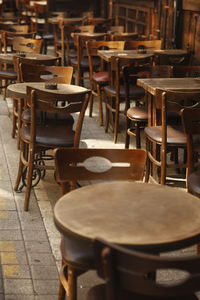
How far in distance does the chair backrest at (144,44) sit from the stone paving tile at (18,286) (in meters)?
4.82

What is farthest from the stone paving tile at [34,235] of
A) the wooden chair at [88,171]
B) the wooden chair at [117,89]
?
the wooden chair at [117,89]

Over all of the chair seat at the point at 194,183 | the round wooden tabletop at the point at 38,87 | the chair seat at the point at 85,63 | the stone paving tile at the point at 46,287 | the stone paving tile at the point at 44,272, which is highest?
the round wooden tabletop at the point at 38,87

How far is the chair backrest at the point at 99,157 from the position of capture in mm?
2865

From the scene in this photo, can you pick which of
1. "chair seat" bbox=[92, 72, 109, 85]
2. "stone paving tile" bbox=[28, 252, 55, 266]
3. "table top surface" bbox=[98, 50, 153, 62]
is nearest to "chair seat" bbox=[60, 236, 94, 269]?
"stone paving tile" bbox=[28, 252, 55, 266]

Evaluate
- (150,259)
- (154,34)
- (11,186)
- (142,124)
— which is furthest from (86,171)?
(154,34)

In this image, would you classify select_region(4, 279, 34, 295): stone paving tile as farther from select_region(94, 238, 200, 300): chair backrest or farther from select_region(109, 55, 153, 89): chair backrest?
select_region(109, 55, 153, 89): chair backrest

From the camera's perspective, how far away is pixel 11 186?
5.05 m

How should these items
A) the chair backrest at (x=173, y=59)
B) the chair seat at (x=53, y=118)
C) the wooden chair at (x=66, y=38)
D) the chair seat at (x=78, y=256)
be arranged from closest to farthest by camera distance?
the chair seat at (x=78, y=256)
the chair seat at (x=53, y=118)
the chair backrest at (x=173, y=59)
the wooden chair at (x=66, y=38)

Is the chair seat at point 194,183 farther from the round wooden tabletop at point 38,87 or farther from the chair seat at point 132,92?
the chair seat at point 132,92

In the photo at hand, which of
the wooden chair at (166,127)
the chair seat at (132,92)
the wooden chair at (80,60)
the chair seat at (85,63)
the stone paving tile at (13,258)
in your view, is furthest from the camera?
the chair seat at (85,63)

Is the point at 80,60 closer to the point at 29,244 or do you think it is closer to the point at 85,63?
the point at 85,63

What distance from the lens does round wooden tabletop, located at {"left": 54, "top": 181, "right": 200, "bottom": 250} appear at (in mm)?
2230

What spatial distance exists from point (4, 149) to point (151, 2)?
5.05m

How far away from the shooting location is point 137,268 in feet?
6.23
